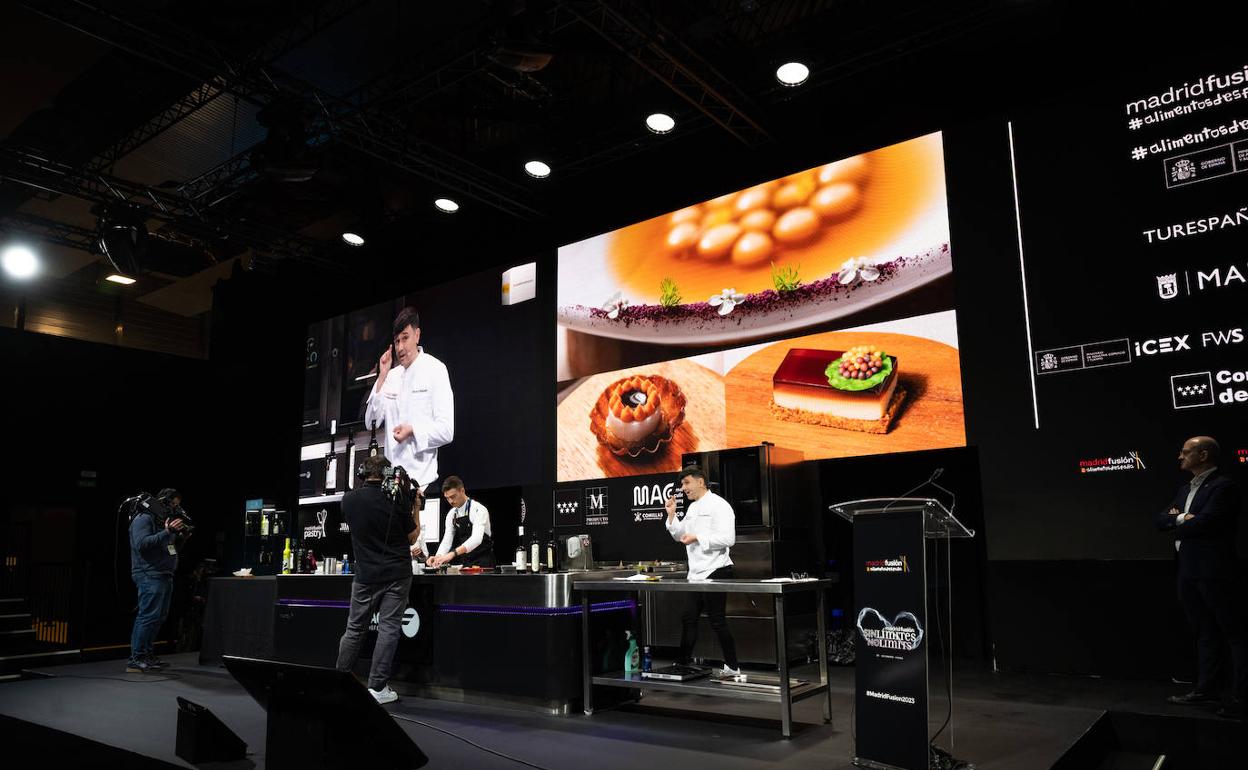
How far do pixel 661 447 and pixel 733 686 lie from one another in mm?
3260

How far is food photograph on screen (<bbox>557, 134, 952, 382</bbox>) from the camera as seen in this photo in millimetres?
6363

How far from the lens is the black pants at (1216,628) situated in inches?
171

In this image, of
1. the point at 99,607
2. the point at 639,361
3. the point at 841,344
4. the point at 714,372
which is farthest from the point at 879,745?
the point at 99,607

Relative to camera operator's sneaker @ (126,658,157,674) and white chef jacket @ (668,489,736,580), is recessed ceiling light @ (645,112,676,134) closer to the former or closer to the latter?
white chef jacket @ (668,489,736,580)

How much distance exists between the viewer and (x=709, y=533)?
530cm

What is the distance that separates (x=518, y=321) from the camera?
8883 mm

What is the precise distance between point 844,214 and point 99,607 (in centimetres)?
1052

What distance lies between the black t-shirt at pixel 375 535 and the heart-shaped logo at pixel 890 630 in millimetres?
2879

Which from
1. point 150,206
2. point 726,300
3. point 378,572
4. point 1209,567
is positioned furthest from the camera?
point 150,206

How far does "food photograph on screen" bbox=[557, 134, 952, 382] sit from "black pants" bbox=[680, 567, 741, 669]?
2481mm

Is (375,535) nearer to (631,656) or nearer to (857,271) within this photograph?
(631,656)

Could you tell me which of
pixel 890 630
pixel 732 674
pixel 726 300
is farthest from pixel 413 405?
pixel 890 630

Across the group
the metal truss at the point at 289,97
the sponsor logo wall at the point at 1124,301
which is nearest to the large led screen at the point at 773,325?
the sponsor logo wall at the point at 1124,301

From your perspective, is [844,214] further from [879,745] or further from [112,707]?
[112,707]
